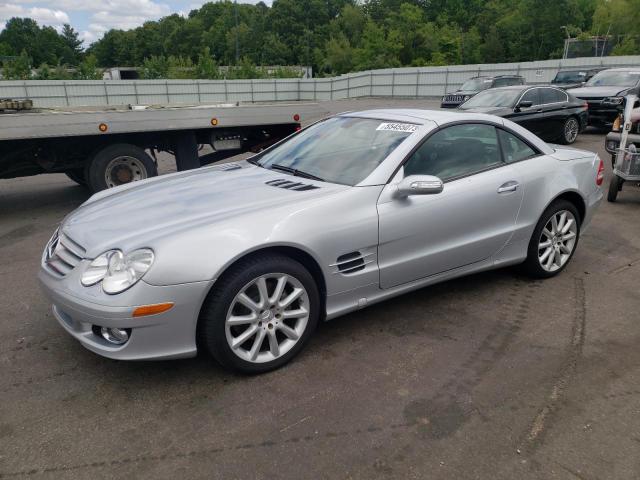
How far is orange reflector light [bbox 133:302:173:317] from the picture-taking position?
2.80 m

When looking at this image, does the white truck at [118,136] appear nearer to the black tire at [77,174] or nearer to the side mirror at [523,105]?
the black tire at [77,174]

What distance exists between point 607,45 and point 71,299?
173ft

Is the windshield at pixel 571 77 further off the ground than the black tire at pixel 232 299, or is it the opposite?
the windshield at pixel 571 77

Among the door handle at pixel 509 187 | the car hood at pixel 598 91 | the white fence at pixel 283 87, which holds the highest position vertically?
the door handle at pixel 509 187

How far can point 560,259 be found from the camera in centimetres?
468

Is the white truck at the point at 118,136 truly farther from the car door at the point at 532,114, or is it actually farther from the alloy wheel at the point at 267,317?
the car door at the point at 532,114

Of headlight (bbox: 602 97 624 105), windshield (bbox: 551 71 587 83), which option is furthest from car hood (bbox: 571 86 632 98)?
windshield (bbox: 551 71 587 83)

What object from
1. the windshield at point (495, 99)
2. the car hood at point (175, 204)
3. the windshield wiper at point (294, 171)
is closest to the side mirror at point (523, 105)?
the windshield at point (495, 99)

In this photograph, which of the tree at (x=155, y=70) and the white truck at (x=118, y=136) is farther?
the tree at (x=155, y=70)

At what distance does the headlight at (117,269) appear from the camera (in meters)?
2.84

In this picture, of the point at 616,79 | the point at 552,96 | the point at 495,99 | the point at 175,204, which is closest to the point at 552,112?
the point at 552,96

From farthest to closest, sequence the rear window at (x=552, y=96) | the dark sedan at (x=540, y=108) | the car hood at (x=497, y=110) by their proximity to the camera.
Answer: the rear window at (x=552, y=96) → the dark sedan at (x=540, y=108) → the car hood at (x=497, y=110)

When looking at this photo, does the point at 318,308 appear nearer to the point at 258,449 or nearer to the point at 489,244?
the point at 258,449

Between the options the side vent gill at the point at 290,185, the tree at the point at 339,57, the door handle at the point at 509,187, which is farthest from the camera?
the tree at the point at 339,57
